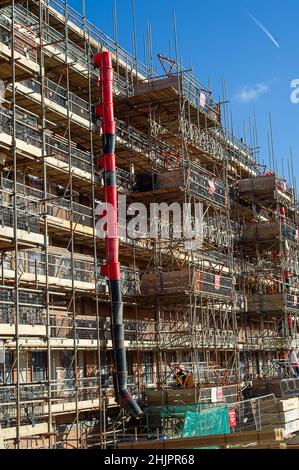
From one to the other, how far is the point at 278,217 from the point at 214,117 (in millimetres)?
7321

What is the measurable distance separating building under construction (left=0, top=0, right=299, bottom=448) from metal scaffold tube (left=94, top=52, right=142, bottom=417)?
0.06 meters

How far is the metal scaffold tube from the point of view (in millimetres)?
27562

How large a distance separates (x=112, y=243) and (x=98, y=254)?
3025 millimetres

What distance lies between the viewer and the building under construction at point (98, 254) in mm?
22969

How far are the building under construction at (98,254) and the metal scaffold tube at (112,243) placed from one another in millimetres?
59

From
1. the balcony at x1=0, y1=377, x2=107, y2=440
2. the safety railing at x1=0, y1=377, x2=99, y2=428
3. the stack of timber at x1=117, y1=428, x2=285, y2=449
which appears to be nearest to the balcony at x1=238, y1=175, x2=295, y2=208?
the balcony at x1=0, y1=377, x2=107, y2=440

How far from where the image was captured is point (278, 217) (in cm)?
4062

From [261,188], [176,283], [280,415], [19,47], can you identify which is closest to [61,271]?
[176,283]

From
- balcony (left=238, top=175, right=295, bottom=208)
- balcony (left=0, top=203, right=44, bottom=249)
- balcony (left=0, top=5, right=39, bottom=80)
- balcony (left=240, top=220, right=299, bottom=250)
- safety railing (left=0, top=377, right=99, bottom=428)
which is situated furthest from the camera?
balcony (left=238, top=175, right=295, bottom=208)

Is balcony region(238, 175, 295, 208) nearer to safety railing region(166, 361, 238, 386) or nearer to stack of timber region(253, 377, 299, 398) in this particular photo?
stack of timber region(253, 377, 299, 398)

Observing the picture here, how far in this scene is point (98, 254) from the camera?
3111 centimetres

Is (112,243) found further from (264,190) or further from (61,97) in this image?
(264,190)

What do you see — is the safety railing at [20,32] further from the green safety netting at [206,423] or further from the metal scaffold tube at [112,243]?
the green safety netting at [206,423]
